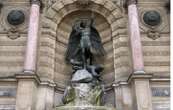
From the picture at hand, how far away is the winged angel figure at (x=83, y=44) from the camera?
14.7 m

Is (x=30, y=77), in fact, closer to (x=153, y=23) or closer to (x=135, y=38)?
(x=135, y=38)

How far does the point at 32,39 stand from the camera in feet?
44.2

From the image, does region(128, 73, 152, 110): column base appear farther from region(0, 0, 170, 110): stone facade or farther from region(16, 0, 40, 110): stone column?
region(16, 0, 40, 110): stone column

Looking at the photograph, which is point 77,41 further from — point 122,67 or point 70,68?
point 122,67

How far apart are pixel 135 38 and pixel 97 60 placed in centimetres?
275

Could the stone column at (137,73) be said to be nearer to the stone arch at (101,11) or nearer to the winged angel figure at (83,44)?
the stone arch at (101,11)

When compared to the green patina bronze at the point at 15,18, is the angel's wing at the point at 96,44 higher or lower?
lower

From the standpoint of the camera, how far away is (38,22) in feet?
46.7

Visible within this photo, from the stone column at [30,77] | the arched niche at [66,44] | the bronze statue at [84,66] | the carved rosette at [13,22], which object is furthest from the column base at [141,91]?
the carved rosette at [13,22]

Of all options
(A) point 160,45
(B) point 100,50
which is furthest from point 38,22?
(A) point 160,45

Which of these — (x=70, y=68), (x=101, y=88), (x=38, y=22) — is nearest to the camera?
(x=101, y=88)

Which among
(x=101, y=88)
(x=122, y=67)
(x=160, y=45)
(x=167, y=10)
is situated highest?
(x=167, y=10)

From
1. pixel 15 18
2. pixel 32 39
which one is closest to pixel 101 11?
pixel 32 39

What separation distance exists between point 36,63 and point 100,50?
3.64 metres
